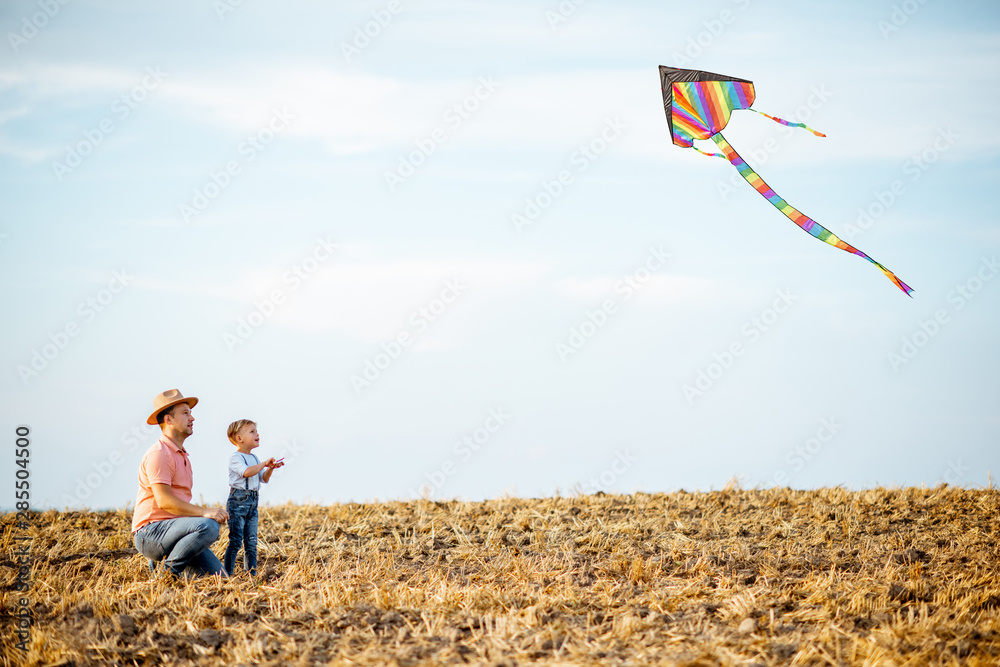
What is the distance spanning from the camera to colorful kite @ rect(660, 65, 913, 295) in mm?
7246

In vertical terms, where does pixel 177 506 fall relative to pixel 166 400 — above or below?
below

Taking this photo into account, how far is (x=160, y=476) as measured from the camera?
6707 mm

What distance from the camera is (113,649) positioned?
5.20m

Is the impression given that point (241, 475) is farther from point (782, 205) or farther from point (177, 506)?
point (782, 205)

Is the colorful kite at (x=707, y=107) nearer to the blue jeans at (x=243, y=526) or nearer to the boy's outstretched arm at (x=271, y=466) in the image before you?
the boy's outstretched arm at (x=271, y=466)

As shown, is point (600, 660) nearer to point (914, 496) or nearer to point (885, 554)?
point (885, 554)

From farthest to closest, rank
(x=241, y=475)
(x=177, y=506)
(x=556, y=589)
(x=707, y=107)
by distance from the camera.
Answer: (x=707, y=107)
(x=241, y=475)
(x=177, y=506)
(x=556, y=589)

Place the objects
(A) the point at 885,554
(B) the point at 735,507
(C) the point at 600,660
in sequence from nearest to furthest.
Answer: (C) the point at 600,660 → (A) the point at 885,554 → (B) the point at 735,507

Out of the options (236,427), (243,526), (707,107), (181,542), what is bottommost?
(181,542)

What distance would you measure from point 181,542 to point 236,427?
108cm

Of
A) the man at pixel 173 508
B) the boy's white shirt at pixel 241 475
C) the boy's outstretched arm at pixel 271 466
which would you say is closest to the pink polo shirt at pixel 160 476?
the man at pixel 173 508

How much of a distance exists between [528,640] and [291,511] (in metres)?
6.16

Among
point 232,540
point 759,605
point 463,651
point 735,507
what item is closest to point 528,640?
point 463,651

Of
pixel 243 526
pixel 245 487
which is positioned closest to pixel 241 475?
pixel 245 487
